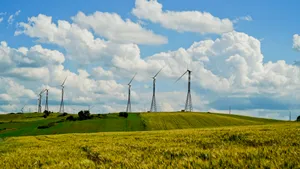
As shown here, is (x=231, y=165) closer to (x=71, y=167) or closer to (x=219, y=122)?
(x=71, y=167)

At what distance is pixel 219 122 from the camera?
456 feet

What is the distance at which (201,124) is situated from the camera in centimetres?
13188

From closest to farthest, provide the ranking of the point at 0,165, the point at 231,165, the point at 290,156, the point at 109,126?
the point at 231,165
the point at 290,156
the point at 0,165
the point at 109,126

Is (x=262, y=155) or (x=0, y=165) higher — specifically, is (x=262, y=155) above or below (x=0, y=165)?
above

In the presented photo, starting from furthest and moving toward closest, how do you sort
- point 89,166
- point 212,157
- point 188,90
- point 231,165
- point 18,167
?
point 188,90
point 18,167
point 89,166
point 212,157
point 231,165

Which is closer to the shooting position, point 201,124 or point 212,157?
point 212,157

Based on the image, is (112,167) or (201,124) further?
(201,124)

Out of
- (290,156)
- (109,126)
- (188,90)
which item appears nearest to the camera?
(290,156)

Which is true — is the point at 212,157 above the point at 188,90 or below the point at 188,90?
below

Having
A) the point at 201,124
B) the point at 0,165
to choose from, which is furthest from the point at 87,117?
the point at 0,165

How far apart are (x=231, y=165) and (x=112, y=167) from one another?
4082mm

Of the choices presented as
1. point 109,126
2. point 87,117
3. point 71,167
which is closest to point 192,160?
point 71,167

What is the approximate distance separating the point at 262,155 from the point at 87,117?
16064 centimetres

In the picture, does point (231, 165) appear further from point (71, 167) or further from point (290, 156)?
point (71, 167)
